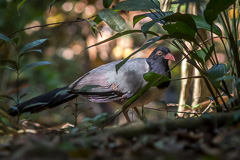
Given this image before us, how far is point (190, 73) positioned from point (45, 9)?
4.53m

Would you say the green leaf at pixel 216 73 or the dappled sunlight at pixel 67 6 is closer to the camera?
the green leaf at pixel 216 73

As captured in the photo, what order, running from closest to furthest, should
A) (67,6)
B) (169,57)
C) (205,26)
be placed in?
(205,26) → (169,57) → (67,6)

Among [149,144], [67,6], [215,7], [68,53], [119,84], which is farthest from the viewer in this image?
[68,53]

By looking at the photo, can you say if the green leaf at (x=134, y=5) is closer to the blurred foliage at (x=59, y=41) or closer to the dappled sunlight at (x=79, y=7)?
the blurred foliage at (x=59, y=41)

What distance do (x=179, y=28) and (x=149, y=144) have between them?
127 cm

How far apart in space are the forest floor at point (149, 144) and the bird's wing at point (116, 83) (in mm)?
1772

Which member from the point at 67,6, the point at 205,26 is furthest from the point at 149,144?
the point at 67,6

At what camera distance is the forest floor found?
129cm

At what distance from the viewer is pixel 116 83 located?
12.1 feet

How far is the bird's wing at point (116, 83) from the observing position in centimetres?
362

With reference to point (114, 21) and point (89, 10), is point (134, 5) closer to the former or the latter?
point (114, 21)

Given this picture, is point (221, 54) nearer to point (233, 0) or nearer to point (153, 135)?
point (233, 0)

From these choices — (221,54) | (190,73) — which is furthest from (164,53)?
(221,54)

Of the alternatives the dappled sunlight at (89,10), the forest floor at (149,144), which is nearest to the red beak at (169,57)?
the forest floor at (149,144)
